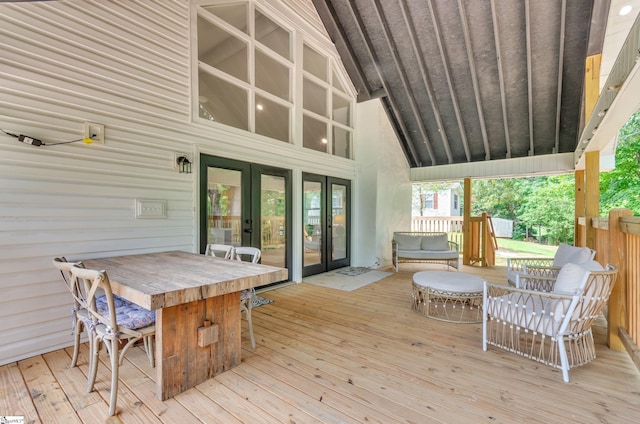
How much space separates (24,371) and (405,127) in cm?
747

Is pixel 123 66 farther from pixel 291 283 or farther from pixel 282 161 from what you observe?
pixel 291 283

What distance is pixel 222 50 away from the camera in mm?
4074

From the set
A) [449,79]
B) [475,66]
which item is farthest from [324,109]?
[475,66]

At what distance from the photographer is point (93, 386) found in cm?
A: 199

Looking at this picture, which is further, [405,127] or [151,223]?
[405,127]

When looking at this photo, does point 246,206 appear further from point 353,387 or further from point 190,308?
point 353,387

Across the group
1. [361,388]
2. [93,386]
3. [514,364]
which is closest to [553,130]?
[514,364]

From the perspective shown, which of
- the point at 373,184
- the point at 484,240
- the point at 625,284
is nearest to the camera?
the point at 625,284

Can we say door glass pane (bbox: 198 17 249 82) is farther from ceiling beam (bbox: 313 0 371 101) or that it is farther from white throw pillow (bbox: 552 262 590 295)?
white throw pillow (bbox: 552 262 590 295)

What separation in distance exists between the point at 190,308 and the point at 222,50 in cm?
375

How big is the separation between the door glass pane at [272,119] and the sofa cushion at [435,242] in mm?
3803

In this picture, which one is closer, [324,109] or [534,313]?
[534,313]

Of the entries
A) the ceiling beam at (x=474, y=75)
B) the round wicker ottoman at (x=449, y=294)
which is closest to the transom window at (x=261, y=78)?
the ceiling beam at (x=474, y=75)

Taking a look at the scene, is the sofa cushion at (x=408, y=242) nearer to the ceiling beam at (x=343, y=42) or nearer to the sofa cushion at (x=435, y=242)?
the sofa cushion at (x=435, y=242)
